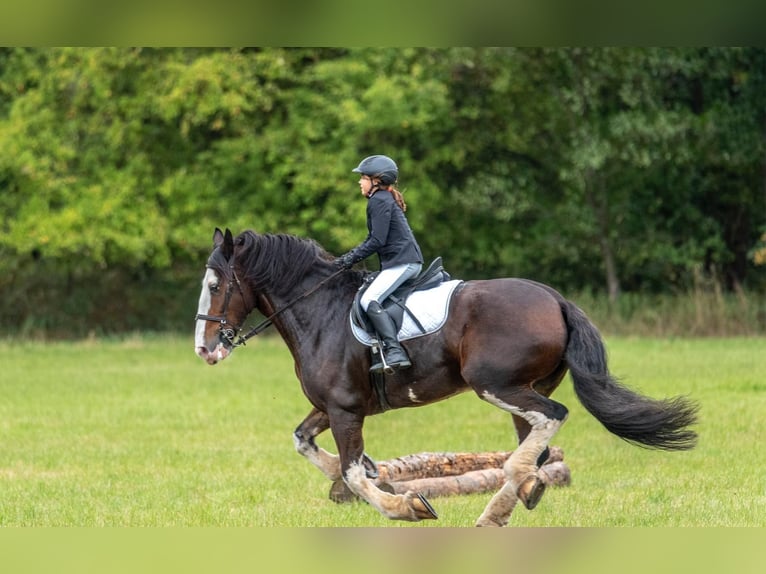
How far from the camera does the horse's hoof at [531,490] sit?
789 centimetres

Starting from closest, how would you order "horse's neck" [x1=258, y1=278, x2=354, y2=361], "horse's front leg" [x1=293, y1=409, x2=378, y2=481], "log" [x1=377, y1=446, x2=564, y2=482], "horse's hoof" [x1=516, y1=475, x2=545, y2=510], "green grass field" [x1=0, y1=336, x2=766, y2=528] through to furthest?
"horse's hoof" [x1=516, y1=475, x2=545, y2=510] → "horse's neck" [x1=258, y1=278, x2=354, y2=361] → "horse's front leg" [x1=293, y1=409, x2=378, y2=481] → "green grass field" [x1=0, y1=336, x2=766, y2=528] → "log" [x1=377, y1=446, x2=564, y2=482]

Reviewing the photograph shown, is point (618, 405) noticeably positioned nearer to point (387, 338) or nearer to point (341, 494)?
point (387, 338)

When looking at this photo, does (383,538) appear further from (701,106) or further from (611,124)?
(701,106)

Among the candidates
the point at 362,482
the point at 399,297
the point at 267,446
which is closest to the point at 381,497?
the point at 362,482

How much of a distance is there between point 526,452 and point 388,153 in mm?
24334

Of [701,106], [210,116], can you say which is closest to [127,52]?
[210,116]

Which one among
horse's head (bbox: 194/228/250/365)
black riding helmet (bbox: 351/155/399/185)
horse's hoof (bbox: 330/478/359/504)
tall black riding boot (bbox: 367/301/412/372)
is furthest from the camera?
horse's hoof (bbox: 330/478/359/504)

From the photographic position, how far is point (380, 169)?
8266 millimetres

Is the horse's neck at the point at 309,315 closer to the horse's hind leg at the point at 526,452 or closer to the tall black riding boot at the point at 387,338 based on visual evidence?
the tall black riding boot at the point at 387,338

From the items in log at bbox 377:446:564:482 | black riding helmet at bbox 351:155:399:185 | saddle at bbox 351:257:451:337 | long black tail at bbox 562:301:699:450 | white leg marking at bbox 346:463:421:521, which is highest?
black riding helmet at bbox 351:155:399:185

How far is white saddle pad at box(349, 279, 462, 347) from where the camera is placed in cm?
829

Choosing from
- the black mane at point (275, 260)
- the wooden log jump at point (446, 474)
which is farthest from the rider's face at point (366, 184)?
the wooden log jump at point (446, 474)

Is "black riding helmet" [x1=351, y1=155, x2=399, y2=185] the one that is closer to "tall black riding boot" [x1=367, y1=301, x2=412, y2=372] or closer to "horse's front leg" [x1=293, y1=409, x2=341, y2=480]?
"tall black riding boot" [x1=367, y1=301, x2=412, y2=372]

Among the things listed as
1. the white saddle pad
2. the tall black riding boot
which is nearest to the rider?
the tall black riding boot
